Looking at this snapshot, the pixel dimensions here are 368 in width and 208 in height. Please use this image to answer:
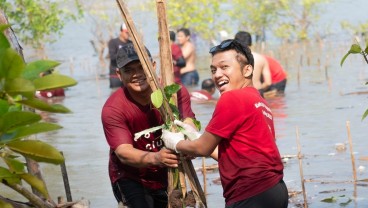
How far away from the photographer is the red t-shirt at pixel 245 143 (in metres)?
4.30

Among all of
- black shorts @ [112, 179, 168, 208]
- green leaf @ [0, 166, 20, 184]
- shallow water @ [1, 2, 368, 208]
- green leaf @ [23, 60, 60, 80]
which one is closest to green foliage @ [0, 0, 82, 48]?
shallow water @ [1, 2, 368, 208]

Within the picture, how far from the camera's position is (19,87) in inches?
104

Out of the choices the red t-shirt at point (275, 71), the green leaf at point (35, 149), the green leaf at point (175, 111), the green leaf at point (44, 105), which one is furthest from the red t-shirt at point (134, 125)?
the red t-shirt at point (275, 71)

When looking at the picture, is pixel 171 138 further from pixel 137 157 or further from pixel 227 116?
pixel 227 116

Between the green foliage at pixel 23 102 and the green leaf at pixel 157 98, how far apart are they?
77.9 inches

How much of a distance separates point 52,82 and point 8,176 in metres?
0.42

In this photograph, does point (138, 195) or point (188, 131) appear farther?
point (138, 195)

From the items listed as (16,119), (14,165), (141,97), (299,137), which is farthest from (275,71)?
(16,119)

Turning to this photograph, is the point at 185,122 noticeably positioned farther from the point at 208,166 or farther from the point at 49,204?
the point at 208,166

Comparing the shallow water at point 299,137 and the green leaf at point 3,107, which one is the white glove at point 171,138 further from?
the shallow water at point 299,137

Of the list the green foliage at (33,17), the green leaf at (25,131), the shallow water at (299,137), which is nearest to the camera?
the green leaf at (25,131)

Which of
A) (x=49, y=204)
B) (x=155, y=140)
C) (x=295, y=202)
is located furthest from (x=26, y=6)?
(x=49, y=204)

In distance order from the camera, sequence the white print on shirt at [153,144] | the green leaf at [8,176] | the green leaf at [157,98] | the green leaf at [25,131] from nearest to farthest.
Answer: the green leaf at [25,131], the green leaf at [8,176], the green leaf at [157,98], the white print on shirt at [153,144]

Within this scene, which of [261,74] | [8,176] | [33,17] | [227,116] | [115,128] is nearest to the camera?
[8,176]
